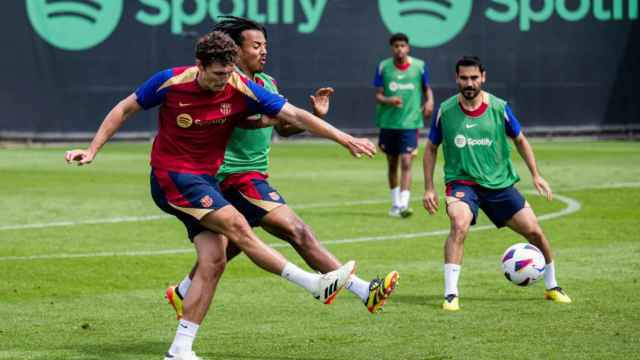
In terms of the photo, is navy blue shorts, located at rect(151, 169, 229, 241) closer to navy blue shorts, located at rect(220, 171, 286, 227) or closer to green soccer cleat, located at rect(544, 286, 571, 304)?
navy blue shorts, located at rect(220, 171, 286, 227)

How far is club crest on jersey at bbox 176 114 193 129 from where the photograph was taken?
8.85 meters

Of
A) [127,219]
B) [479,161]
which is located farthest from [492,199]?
[127,219]

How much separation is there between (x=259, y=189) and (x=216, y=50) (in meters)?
1.59

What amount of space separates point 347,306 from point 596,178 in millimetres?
13569

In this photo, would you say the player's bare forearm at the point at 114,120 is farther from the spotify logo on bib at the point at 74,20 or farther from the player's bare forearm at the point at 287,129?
the spotify logo on bib at the point at 74,20

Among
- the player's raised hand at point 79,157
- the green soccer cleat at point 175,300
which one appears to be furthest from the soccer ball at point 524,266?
the player's raised hand at point 79,157

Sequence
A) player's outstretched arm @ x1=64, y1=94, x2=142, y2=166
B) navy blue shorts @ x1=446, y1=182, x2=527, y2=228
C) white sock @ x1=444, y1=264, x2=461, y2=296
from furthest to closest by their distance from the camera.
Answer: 1. navy blue shorts @ x1=446, y1=182, x2=527, y2=228
2. white sock @ x1=444, y1=264, x2=461, y2=296
3. player's outstretched arm @ x1=64, y1=94, x2=142, y2=166

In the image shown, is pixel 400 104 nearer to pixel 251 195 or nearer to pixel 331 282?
pixel 251 195

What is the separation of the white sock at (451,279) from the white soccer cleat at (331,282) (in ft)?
7.43

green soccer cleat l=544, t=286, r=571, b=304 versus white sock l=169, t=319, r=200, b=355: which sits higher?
white sock l=169, t=319, r=200, b=355

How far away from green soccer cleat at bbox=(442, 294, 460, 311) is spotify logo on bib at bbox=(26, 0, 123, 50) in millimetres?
22779

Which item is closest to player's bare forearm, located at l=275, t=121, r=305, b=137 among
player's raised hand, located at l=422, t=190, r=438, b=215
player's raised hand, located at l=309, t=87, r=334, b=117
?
player's raised hand, located at l=309, t=87, r=334, b=117

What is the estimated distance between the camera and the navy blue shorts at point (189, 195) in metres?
8.86

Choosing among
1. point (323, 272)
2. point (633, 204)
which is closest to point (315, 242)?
point (323, 272)
